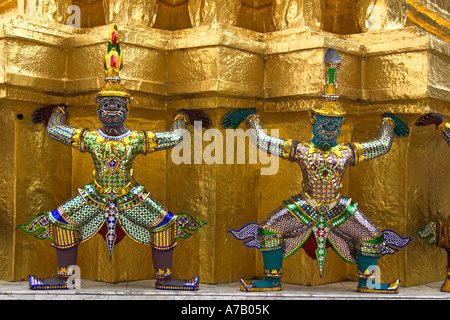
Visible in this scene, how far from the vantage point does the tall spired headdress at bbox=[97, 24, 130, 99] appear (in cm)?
482

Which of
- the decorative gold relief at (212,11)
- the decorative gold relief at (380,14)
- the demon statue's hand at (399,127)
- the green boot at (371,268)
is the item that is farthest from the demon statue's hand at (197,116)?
the decorative gold relief at (380,14)

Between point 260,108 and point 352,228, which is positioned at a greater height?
point 260,108

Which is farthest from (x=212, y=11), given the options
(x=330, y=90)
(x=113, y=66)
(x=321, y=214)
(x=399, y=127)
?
(x=321, y=214)

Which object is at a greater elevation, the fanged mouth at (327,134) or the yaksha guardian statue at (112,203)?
the fanged mouth at (327,134)

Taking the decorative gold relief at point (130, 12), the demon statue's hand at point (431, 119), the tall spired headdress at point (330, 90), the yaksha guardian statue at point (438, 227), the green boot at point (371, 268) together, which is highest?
the decorative gold relief at point (130, 12)

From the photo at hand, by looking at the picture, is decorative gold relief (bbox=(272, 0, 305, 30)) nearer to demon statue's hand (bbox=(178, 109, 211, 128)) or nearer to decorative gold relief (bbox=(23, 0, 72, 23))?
demon statue's hand (bbox=(178, 109, 211, 128))

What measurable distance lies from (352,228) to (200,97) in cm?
145

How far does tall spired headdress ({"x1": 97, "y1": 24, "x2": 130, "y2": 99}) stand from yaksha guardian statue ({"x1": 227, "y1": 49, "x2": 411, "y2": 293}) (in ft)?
3.33

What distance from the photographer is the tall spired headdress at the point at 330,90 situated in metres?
4.84

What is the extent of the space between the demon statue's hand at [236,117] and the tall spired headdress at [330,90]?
0.54 metres

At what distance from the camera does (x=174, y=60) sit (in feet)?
17.8

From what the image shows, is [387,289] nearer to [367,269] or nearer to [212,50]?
[367,269]

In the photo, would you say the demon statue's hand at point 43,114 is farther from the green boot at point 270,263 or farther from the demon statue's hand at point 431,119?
the demon statue's hand at point 431,119
